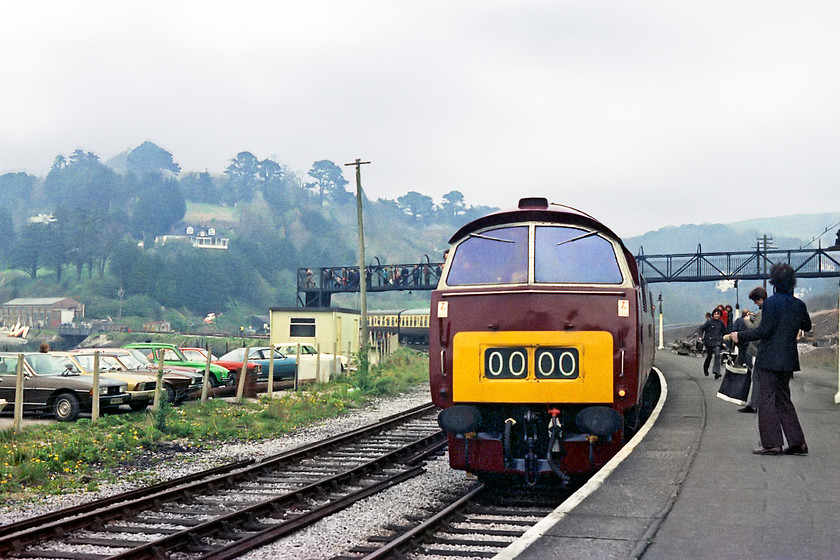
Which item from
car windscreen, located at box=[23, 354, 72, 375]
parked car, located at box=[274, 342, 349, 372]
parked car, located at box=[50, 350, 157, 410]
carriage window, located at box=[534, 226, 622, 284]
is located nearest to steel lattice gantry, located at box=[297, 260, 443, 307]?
parked car, located at box=[274, 342, 349, 372]

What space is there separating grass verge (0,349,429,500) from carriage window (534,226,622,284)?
19.7 ft

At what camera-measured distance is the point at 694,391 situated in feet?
54.6

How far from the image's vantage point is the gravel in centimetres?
759

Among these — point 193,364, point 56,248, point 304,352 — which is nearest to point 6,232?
point 56,248

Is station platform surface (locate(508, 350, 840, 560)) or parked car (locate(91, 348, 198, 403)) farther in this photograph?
parked car (locate(91, 348, 198, 403))

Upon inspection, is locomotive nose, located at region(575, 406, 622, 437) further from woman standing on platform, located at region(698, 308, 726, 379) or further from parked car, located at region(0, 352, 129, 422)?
woman standing on platform, located at region(698, 308, 726, 379)

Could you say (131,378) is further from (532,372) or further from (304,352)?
(532,372)

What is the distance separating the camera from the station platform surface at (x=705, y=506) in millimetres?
5117

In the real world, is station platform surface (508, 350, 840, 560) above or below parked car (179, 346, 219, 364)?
above

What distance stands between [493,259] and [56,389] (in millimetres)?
11593

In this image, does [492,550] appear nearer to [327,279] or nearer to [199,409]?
[199,409]

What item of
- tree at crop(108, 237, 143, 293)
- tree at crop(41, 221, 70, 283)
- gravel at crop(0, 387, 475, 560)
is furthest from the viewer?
tree at crop(41, 221, 70, 283)

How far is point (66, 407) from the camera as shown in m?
17.1

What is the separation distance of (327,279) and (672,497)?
67698 millimetres
